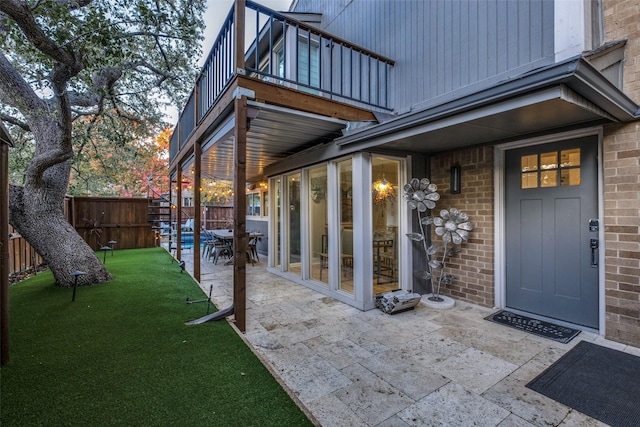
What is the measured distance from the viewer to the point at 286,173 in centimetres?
645

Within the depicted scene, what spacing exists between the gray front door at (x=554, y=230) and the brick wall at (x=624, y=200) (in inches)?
7.3

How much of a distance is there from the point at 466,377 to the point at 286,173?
4926 millimetres

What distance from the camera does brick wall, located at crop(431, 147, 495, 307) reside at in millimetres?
4098

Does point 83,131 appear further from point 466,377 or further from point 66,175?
point 466,377

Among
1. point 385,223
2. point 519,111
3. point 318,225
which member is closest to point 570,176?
point 519,111

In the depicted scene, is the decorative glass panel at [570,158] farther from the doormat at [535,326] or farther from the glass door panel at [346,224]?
the glass door panel at [346,224]

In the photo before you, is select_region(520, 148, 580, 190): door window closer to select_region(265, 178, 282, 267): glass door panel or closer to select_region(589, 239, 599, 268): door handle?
select_region(589, 239, 599, 268): door handle

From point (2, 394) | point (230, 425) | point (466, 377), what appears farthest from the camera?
point (466, 377)

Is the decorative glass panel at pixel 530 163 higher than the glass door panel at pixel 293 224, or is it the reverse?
the decorative glass panel at pixel 530 163

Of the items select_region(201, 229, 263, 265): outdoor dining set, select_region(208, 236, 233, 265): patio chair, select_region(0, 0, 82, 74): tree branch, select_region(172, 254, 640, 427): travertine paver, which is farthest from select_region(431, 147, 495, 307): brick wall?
select_region(208, 236, 233, 265): patio chair

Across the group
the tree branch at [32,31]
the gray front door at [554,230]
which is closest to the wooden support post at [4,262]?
the tree branch at [32,31]

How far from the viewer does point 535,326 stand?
3498 millimetres

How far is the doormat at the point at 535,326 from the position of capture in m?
3.24

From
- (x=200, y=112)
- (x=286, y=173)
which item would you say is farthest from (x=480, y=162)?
(x=200, y=112)
